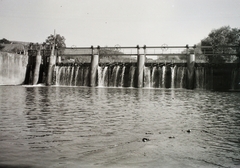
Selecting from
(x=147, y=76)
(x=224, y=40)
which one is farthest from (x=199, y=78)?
(x=224, y=40)

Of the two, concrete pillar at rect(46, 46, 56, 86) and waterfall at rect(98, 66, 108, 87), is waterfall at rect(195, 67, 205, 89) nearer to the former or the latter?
waterfall at rect(98, 66, 108, 87)

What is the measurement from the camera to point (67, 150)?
467cm

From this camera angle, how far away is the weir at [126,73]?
2925cm

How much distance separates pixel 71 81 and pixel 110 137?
2930 centimetres

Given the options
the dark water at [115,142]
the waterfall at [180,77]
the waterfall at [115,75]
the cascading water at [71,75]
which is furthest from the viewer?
the cascading water at [71,75]

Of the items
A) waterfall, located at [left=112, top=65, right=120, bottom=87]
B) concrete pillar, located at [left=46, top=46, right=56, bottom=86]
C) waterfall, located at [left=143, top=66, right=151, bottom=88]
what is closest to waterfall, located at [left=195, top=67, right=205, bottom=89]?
waterfall, located at [left=143, top=66, right=151, bottom=88]

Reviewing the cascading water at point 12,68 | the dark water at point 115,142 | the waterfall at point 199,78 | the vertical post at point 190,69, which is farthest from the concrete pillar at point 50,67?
the dark water at point 115,142

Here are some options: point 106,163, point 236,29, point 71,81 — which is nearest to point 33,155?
point 106,163

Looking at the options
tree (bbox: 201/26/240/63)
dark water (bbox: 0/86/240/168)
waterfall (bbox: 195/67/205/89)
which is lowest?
dark water (bbox: 0/86/240/168)

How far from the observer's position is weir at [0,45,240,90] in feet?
96.0

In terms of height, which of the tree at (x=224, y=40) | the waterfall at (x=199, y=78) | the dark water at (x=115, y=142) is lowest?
the dark water at (x=115, y=142)

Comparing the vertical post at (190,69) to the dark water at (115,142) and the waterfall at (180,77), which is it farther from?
the dark water at (115,142)

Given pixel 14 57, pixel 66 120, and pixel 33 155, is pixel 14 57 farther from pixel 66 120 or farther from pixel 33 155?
pixel 33 155

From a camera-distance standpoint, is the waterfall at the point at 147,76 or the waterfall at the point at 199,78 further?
the waterfall at the point at 147,76
